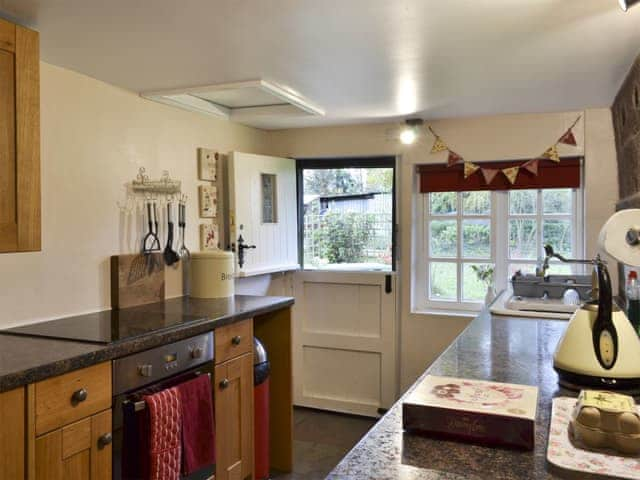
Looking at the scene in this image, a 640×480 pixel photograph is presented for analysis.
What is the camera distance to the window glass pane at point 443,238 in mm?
3703

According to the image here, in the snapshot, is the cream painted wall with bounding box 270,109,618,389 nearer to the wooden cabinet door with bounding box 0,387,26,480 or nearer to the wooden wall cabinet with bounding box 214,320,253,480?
the wooden wall cabinet with bounding box 214,320,253,480

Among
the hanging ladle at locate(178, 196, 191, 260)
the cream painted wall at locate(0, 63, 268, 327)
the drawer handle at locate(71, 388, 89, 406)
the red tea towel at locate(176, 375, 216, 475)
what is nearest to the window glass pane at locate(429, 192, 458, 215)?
the hanging ladle at locate(178, 196, 191, 260)

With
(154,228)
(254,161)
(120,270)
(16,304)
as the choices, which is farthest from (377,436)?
(254,161)

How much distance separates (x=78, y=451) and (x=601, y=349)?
1.58m

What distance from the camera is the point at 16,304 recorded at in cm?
216

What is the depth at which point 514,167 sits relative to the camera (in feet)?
11.2

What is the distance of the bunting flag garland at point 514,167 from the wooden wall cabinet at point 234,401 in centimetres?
176

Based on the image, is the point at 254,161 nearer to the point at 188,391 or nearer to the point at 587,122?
the point at 188,391

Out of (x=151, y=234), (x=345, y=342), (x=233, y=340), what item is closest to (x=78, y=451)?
(x=233, y=340)

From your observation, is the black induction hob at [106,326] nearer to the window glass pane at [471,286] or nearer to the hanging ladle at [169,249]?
the hanging ladle at [169,249]

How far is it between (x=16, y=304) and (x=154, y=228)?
84 centimetres

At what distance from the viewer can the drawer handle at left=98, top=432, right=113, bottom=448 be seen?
1820mm

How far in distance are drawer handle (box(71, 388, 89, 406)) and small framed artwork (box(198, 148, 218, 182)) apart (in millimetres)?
1680

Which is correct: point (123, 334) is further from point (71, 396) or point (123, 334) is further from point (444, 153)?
point (444, 153)
